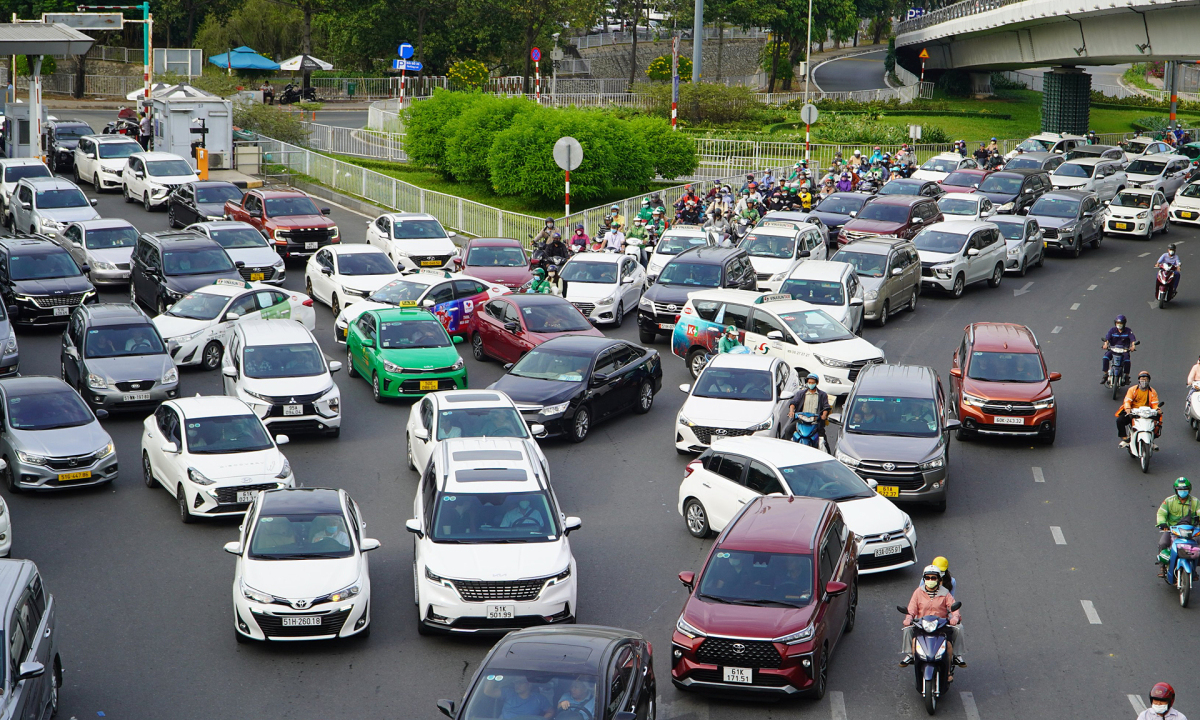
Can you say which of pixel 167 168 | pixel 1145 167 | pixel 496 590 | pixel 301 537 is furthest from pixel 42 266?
pixel 1145 167

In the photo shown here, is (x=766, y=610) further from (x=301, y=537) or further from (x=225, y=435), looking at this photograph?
(x=225, y=435)

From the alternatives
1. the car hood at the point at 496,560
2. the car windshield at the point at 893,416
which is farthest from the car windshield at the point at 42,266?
the car windshield at the point at 893,416

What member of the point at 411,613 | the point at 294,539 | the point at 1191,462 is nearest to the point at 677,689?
the point at 411,613

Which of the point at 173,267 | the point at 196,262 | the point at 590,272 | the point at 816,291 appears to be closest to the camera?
the point at 816,291

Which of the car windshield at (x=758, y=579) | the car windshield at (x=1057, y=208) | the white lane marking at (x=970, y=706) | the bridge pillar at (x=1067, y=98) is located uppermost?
→ the bridge pillar at (x=1067, y=98)

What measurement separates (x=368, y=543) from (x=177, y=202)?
83.4 feet

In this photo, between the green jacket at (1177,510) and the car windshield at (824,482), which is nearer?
the green jacket at (1177,510)

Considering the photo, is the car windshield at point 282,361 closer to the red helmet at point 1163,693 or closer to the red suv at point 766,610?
the red suv at point 766,610

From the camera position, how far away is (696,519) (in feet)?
56.6

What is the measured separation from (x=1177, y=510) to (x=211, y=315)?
17647 millimetres

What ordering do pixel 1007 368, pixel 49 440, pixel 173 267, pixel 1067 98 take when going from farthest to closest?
pixel 1067 98
pixel 173 267
pixel 1007 368
pixel 49 440

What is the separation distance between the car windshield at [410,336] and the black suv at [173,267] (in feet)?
20.0

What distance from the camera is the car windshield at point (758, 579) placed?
41.8 ft

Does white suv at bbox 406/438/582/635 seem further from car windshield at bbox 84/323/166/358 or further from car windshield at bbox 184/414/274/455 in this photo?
car windshield at bbox 84/323/166/358
